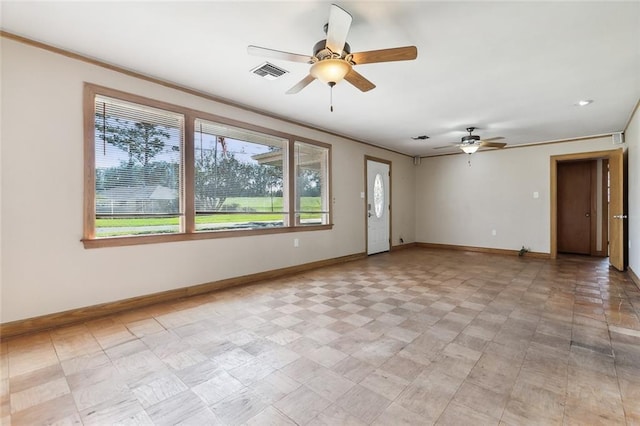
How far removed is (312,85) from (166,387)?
3.18 m

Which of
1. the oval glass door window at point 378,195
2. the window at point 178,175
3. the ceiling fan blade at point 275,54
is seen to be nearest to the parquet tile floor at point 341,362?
the window at point 178,175

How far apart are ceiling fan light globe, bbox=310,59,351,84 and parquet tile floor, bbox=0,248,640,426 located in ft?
7.12

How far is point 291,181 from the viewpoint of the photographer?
16.2 ft

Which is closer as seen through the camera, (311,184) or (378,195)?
(311,184)

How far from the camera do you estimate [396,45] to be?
8.59 ft

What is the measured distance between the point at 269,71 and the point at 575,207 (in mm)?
7924

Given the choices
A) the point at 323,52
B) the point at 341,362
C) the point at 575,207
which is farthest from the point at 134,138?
the point at 575,207

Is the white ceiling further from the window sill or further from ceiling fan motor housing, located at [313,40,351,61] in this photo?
the window sill

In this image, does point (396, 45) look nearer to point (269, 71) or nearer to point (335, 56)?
point (335, 56)

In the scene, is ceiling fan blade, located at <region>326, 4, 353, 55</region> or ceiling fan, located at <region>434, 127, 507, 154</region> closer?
ceiling fan blade, located at <region>326, 4, 353, 55</region>

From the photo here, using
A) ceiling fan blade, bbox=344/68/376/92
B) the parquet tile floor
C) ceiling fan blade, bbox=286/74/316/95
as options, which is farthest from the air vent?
the parquet tile floor

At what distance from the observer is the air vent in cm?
298

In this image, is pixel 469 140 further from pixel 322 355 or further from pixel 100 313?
pixel 100 313

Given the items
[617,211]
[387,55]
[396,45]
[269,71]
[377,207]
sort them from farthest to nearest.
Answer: [377,207], [617,211], [269,71], [396,45], [387,55]
